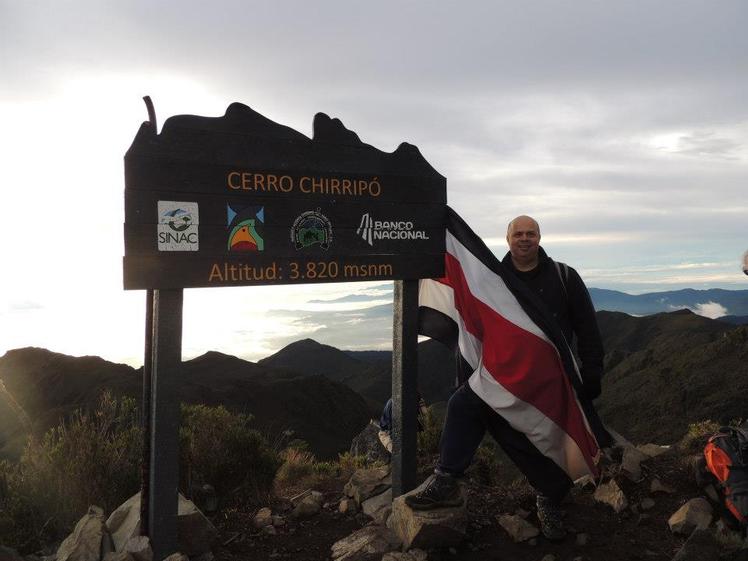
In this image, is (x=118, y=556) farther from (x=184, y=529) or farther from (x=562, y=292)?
(x=562, y=292)

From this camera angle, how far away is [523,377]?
5133 millimetres

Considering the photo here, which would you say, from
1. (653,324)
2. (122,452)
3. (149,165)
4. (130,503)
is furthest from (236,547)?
(653,324)

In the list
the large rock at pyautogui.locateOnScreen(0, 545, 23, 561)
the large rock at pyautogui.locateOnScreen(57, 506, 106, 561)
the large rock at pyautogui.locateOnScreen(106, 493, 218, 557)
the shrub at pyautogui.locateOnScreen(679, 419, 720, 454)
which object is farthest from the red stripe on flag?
the large rock at pyautogui.locateOnScreen(0, 545, 23, 561)

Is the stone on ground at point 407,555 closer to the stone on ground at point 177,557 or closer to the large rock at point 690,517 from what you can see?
the stone on ground at point 177,557

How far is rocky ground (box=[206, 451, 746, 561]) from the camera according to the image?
4.95 m

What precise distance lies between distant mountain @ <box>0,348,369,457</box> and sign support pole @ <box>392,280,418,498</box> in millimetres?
36831

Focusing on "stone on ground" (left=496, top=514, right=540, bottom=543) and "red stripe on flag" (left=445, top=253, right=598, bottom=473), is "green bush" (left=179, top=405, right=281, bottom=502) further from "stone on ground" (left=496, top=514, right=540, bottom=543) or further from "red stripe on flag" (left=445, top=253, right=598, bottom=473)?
"red stripe on flag" (left=445, top=253, right=598, bottom=473)

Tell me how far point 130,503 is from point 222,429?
→ 7.06ft

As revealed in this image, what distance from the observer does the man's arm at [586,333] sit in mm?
5379

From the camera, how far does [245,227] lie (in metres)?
5.06

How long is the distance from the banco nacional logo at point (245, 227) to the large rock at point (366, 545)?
2478 millimetres

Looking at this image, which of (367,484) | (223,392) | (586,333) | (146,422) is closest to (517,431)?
(586,333)

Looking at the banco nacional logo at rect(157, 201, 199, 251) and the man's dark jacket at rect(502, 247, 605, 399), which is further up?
the banco nacional logo at rect(157, 201, 199, 251)

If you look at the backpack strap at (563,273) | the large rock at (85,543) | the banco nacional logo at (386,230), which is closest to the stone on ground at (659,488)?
the backpack strap at (563,273)
